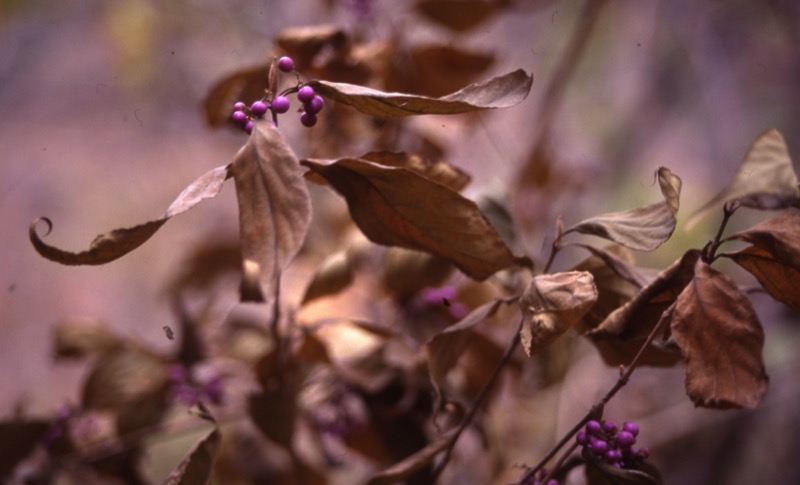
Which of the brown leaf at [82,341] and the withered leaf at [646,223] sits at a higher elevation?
the withered leaf at [646,223]

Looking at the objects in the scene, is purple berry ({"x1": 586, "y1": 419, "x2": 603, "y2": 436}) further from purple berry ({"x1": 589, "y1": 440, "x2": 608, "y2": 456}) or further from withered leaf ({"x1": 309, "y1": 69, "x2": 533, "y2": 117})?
withered leaf ({"x1": 309, "y1": 69, "x2": 533, "y2": 117})

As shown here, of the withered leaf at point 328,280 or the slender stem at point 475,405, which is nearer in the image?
the slender stem at point 475,405

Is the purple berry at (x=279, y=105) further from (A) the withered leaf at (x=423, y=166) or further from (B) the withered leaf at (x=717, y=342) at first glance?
(B) the withered leaf at (x=717, y=342)

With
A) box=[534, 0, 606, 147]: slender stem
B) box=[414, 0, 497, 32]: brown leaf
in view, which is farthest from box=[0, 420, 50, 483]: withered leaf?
box=[534, 0, 606, 147]: slender stem

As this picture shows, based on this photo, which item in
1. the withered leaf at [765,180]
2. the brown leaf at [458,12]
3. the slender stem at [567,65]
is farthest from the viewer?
the slender stem at [567,65]

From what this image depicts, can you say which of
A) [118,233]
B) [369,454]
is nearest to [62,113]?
[369,454]

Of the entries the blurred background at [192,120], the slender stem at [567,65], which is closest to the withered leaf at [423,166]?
the slender stem at [567,65]

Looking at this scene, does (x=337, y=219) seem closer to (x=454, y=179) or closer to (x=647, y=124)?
(x=454, y=179)
